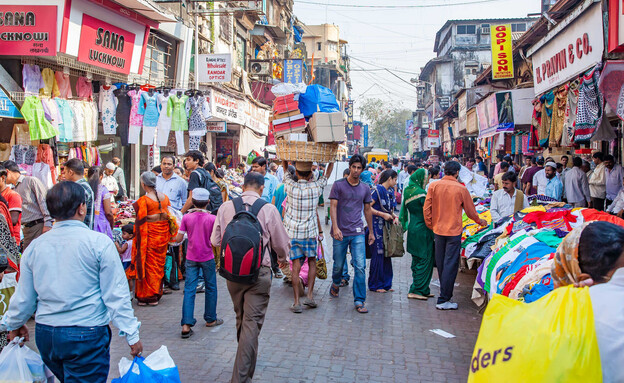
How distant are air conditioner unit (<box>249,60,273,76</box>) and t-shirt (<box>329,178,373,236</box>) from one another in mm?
21688

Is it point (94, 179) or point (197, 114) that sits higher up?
point (197, 114)

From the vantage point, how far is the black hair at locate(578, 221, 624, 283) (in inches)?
93.7

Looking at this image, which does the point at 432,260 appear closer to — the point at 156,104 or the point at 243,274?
the point at 243,274

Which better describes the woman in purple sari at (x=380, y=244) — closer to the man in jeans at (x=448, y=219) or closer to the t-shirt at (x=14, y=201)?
the man in jeans at (x=448, y=219)

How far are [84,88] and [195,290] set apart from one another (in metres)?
6.99

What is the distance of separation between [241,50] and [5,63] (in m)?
17.0

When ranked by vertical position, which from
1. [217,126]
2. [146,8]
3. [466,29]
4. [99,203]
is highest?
[466,29]

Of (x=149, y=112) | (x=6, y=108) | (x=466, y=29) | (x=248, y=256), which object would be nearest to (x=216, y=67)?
(x=149, y=112)

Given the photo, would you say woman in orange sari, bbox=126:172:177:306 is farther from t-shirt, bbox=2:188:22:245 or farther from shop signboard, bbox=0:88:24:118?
shop signboard, bbox=0:88:24:118

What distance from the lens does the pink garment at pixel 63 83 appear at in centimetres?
1024

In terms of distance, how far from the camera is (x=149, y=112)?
37.9 feet

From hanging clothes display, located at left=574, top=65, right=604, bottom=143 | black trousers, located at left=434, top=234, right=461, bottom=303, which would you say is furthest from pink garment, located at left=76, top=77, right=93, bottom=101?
hanging clothes display, located at left=574, top=65, right=604, bottom=143

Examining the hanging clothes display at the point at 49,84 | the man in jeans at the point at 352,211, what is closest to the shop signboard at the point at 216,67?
the hanging clothes display at the point at 49,84

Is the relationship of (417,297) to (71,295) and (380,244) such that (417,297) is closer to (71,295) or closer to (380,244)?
(380,244)
